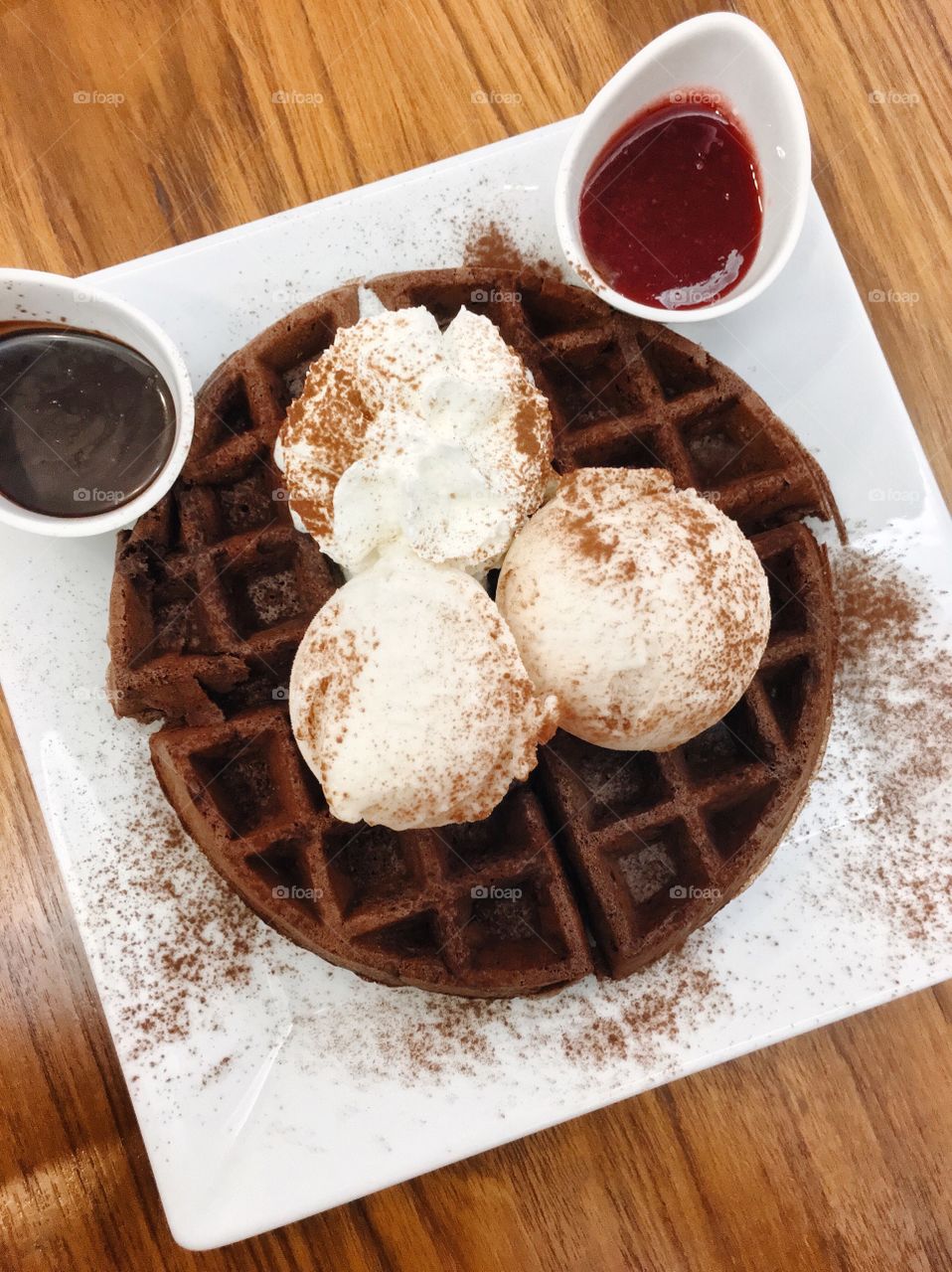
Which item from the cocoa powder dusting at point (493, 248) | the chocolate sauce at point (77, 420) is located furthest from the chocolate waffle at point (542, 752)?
the cocoa powder dusting at point (493, 248)

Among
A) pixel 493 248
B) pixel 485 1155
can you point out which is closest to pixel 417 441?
pixel 493 248

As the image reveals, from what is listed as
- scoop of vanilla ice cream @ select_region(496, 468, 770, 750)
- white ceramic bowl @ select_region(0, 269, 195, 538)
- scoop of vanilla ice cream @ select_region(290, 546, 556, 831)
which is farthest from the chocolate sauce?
scoop of vanilla ice cream @ select_region(496, 468, 770, 750)

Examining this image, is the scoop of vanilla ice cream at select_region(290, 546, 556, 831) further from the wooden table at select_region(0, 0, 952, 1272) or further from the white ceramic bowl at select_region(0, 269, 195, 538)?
the wooden table at select_region(0, 0, 952, 1272)

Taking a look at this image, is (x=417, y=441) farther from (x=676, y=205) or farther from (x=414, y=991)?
(x=414, y=991)

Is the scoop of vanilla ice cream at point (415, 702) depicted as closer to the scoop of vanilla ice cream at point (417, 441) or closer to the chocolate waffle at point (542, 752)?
the scoop of vanilla ice cream at point (417, 441)

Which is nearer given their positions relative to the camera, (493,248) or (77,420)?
(77,420)

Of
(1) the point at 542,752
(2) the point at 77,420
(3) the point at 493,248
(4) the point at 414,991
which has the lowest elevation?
(4) the point at 414,991
